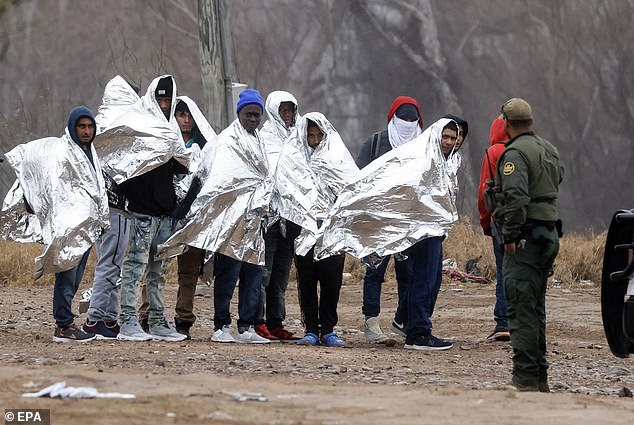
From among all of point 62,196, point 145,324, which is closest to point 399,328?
point 145,324

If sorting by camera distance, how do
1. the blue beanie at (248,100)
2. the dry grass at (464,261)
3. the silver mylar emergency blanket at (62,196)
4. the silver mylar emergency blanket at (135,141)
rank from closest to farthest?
the silver mylar emergency blanket at (62,196)
the silver mylar emergency blanket at (135,141)
the blue beanie at (248,100)
the dry grass at (464,261)

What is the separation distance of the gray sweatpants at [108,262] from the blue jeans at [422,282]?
2129 mm

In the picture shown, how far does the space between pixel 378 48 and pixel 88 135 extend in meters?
21.5

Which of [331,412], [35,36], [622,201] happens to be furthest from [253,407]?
[35,36]

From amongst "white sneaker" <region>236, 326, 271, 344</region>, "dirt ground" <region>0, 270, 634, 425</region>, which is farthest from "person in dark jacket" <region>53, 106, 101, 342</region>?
"white sneaker" <region>236, 326, 271, 344</region>

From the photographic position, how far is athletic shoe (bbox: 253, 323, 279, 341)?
1077 centimetres

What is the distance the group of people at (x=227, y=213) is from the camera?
1014 centimetres

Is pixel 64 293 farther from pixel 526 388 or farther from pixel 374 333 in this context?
pixel 526 388

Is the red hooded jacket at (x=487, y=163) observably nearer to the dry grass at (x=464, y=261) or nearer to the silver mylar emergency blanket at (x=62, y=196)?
the silver mylar emergency blanket at (x=62, y=196)

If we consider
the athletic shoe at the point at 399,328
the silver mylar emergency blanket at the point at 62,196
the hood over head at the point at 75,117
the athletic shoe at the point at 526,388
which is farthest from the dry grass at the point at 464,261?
the athletic shoe at the point at 526,388

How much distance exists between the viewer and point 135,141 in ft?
33.4

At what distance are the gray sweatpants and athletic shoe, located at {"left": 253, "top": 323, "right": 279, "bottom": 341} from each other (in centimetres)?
123

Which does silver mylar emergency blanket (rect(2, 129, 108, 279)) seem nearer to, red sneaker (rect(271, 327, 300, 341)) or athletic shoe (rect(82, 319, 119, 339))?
athletic shoe (rect(82, 319, 119, 339))

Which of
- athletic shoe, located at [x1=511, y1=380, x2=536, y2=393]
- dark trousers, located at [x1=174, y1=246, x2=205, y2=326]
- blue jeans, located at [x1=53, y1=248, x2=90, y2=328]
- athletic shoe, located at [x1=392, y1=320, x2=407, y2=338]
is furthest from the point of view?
athletic shoe, located at [x1=392, y1=320, x2=407, y2=338]
